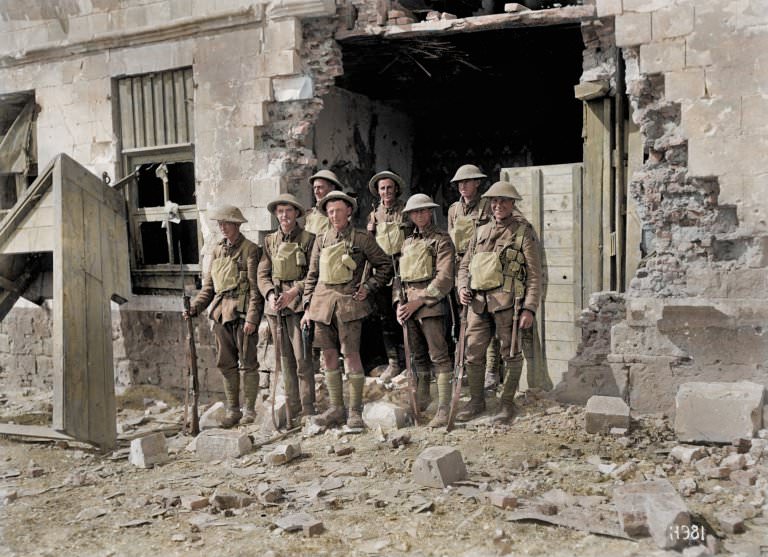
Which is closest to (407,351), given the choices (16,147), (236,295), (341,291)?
(341,291)

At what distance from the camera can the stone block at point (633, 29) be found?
6.37 meters

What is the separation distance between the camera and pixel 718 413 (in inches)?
226

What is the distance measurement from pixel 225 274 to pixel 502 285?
2.64 meters

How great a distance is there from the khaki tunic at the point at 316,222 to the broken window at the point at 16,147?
164 inches

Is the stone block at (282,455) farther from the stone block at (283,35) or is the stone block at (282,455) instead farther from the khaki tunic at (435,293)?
the stone block at (283,35)

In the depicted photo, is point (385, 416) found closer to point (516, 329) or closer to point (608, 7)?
point (516, 329)

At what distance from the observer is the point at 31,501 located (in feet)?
18.3

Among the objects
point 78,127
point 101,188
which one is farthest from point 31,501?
point 78,127

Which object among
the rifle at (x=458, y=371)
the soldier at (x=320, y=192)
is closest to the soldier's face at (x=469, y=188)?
the rifle at (x=458, y=371)

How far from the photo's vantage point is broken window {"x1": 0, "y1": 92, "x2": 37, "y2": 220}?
9.54 metres

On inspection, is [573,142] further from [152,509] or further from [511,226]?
[152,509]

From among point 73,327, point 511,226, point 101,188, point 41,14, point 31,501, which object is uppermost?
point 41,14

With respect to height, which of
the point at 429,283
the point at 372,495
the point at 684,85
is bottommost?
the point at 372,495

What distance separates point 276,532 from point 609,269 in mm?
4003
